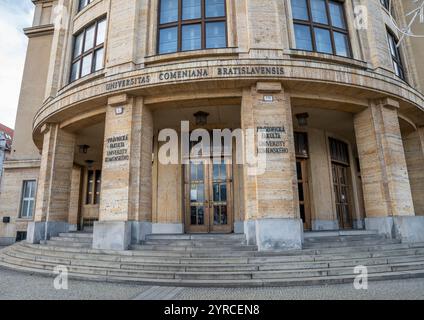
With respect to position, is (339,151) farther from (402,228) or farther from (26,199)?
(26,199)

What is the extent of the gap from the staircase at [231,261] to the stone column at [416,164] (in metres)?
5.14

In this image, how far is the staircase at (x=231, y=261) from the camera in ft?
20.0

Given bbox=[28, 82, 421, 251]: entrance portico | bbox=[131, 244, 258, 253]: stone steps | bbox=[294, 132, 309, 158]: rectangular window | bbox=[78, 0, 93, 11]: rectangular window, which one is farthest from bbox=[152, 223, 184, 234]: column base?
bbox=[78, 0, 93, 11]: rectangular window

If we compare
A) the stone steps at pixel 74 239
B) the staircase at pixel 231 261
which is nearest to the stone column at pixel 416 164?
the staircase at pixel 231 261

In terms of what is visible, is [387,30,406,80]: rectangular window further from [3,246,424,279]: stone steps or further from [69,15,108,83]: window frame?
[69,15,108,83]: window frame

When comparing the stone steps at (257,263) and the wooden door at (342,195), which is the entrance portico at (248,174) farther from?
the stone steps at (257,263)

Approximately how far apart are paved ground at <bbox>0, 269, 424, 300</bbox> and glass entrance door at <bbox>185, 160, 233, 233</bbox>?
510 cm

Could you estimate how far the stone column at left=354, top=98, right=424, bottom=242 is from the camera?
28.6 feet

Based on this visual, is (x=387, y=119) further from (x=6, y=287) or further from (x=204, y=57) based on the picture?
(x=6, y=287)

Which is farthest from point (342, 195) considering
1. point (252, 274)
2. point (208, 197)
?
point (252, 274)

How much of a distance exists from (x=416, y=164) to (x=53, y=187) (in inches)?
594

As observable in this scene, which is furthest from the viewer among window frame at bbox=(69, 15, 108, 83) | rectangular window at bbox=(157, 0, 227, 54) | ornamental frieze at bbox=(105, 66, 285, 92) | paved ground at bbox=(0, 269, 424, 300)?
window frame at bbox=(69, 15, 108, 83)

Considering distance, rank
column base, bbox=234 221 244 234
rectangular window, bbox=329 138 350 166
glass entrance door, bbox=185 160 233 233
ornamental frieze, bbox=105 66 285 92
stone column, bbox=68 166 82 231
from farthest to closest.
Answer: stone column, bbox=68 166 82 231 < rectangular window, bbox=329 138 350 166 < glass entrance door, bbox=185 160 233 233 < column base, bbox=234 221 244 234 < ornamental frieze, bbox=105 66 285 92

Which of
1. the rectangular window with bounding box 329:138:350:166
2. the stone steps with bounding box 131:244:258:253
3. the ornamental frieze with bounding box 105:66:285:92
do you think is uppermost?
the ornamental frieze with bounding box 105:66:285:92
